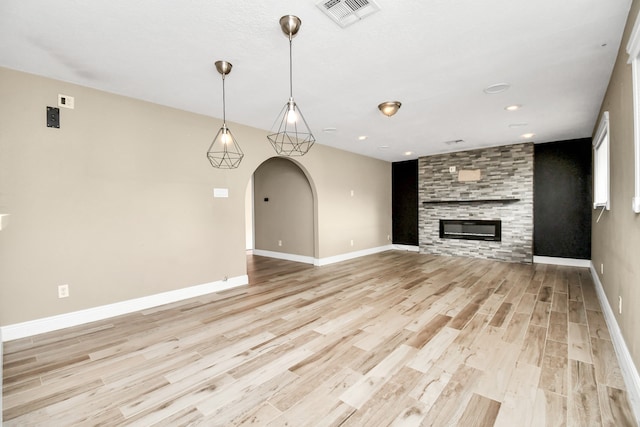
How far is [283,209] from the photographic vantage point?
673cm

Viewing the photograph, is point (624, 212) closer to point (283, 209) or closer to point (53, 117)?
point (53, 117)

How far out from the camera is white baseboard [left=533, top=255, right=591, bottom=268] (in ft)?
18.2

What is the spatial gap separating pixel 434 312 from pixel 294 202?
13.0ft

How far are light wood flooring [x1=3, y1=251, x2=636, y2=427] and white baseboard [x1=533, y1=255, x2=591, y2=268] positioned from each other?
7.56ft

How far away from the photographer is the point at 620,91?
236 centimetres

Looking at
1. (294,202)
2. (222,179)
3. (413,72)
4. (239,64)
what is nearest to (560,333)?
(413,72)

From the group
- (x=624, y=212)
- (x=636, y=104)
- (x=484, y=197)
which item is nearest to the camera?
(x=636, y=104)

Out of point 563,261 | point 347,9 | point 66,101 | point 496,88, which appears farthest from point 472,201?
point 66,101

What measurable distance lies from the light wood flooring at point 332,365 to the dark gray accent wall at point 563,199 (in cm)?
239

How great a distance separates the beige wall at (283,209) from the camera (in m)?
6.26

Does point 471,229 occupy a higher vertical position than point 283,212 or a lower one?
lower

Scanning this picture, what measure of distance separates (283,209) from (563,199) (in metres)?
5.74

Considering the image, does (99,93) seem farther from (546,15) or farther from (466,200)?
(466,200)

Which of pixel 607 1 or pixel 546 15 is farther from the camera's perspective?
pixel 546 15
